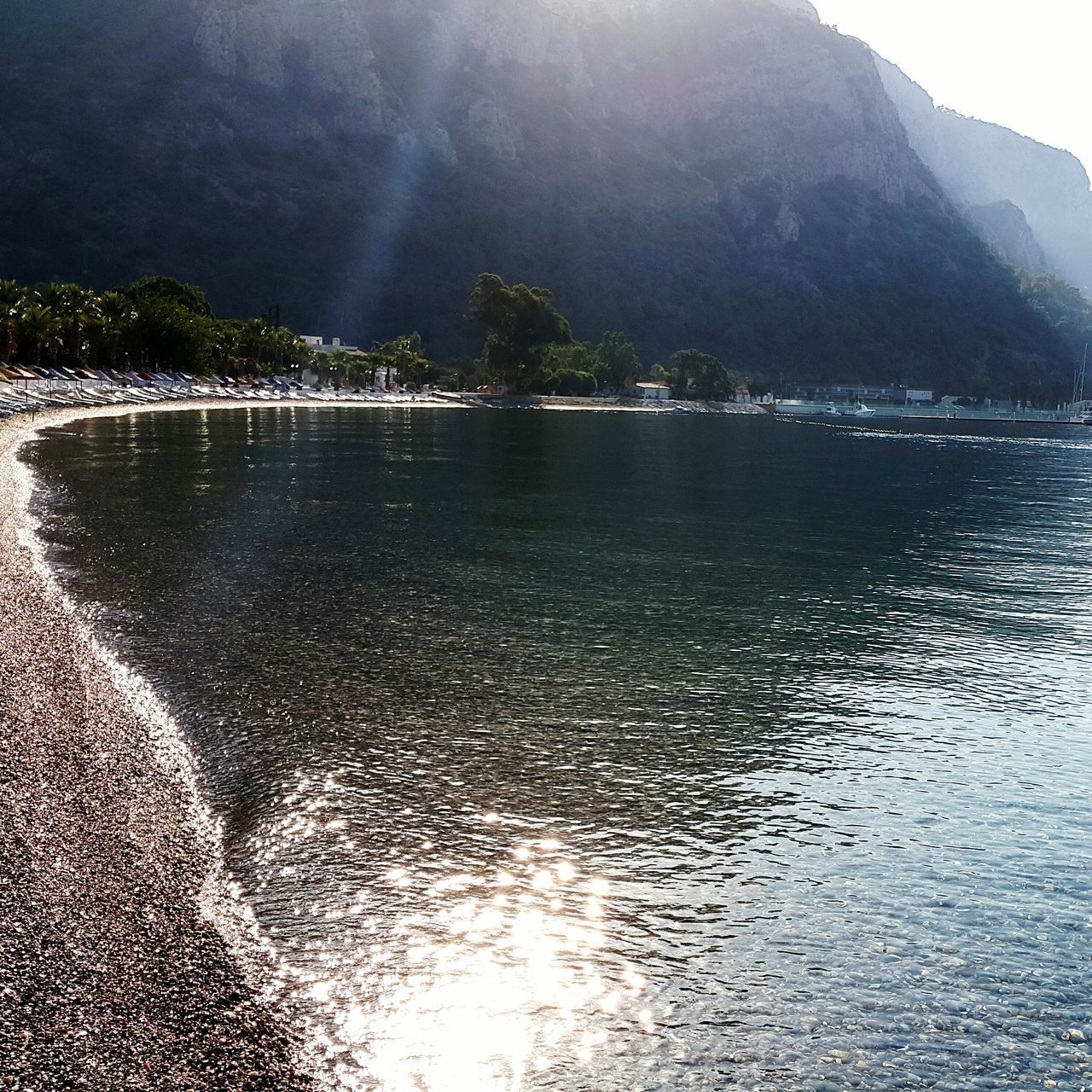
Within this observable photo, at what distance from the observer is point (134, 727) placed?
13.0 m

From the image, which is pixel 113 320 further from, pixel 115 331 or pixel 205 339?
pixel 205 339

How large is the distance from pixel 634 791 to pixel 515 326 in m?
173

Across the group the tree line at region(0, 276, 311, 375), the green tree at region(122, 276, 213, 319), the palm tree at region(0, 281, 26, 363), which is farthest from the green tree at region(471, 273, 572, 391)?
the palm tree at region(0, 281, 26, 363)

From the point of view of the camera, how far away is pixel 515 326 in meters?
181

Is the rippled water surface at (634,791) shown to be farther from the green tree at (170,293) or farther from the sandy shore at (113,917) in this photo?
the green tree at (170,293)

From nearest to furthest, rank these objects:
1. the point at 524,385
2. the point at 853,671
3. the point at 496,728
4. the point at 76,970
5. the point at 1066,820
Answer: the point at 76,970, the point at 1066,820, the point at 496,728, the point at 853,671, the point at 524,385

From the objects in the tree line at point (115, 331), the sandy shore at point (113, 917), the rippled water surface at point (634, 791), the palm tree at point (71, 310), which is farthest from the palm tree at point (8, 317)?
the sandy shore at point (113, 917)

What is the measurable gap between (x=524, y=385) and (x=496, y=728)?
174708mm

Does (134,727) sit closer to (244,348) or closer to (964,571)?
(964,571)

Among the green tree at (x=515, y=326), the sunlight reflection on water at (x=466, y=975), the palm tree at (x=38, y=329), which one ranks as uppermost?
the green tree at (x=515, y=326)

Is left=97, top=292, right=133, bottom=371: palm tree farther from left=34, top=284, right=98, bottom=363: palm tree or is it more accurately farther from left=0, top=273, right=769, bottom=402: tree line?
left=34, top=284, right=98, bottom=363: palm tree

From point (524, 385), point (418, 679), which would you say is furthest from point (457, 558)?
point (524, 385)

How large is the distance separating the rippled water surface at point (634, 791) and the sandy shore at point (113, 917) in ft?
1.54

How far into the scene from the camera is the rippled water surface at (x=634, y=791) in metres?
7.76
